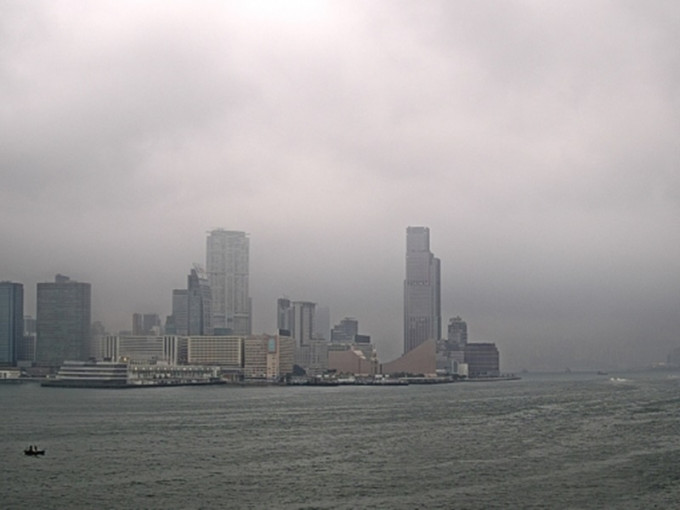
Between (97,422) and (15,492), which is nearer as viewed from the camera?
(15,492)

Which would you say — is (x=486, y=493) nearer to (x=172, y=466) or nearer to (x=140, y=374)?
(x=172, y=466)

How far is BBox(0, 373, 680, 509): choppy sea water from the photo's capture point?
36125 millimetres

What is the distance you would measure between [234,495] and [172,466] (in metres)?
8.30

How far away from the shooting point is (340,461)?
46000 mm

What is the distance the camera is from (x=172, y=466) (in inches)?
1741

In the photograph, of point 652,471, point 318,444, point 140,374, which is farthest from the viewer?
point 140,374

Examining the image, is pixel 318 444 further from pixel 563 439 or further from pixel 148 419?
pixel 148 419

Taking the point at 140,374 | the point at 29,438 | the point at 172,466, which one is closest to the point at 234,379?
the point at 140,374

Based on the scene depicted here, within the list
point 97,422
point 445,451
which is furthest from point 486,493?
point 97,422

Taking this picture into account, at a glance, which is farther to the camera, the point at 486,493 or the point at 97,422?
the point at 97,422

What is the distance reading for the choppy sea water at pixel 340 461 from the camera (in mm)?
36125

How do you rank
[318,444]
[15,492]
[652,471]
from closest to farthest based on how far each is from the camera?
[15,492] < [652,471] < [318,444]

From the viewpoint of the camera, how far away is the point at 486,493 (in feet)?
121

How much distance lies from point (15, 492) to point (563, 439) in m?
31.9
